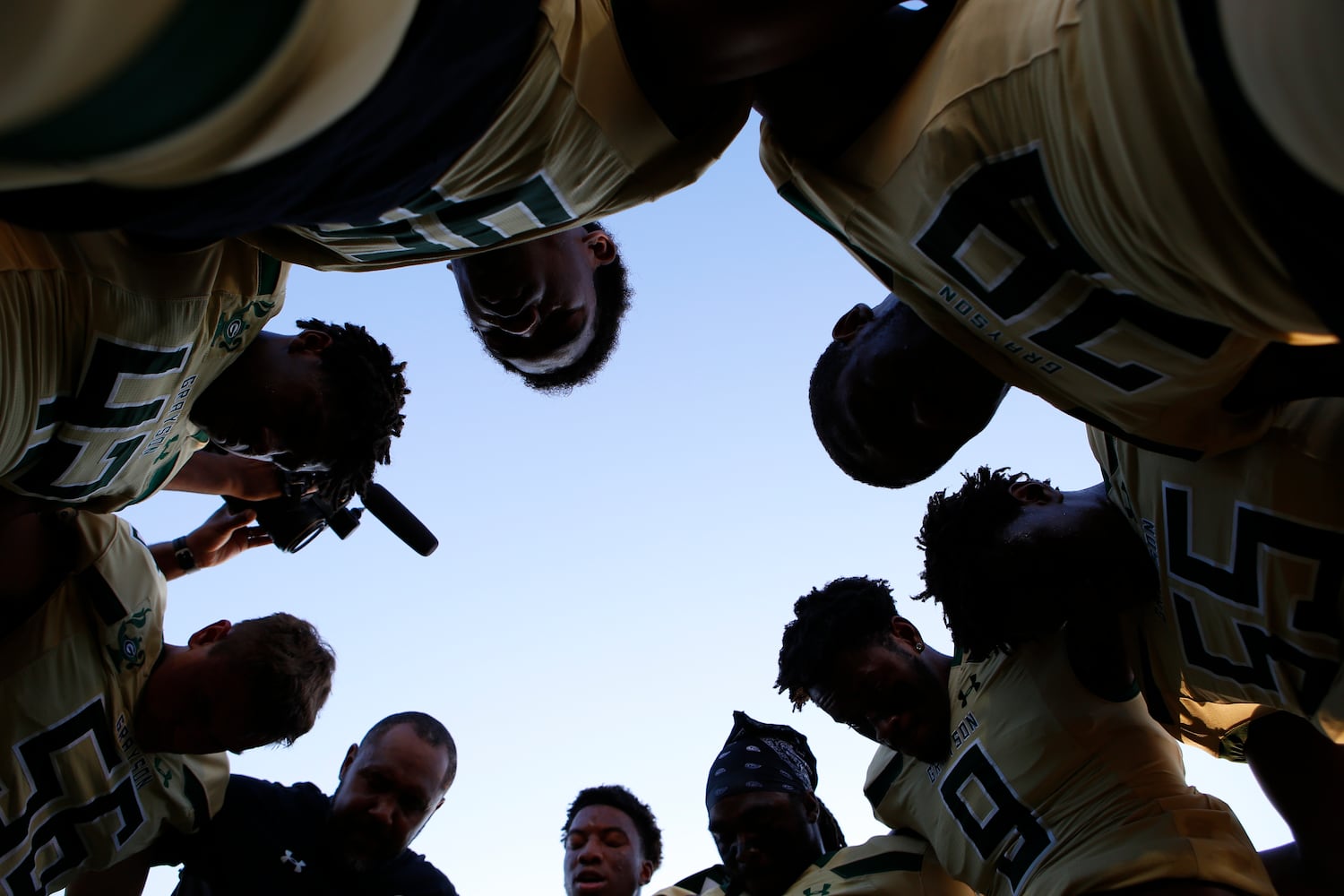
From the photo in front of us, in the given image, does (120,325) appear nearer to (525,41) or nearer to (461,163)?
(461,163)

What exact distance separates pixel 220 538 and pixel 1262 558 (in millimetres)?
3669

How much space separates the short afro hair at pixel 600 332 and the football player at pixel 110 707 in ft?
4.31

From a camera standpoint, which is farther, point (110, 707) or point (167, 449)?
point (110, 707)

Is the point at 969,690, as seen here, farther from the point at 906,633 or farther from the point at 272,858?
the point at 272,858

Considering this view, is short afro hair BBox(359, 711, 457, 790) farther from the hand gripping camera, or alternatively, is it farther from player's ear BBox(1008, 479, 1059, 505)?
player's ear BBox(1008, 479, 1059, 505)

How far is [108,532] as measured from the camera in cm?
298

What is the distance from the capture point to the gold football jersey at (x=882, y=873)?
3238 millimetres

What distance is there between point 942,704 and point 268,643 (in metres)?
2.28

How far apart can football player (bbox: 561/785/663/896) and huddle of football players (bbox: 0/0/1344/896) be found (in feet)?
2.17


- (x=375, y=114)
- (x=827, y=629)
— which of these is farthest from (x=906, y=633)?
(x=375, y=114)

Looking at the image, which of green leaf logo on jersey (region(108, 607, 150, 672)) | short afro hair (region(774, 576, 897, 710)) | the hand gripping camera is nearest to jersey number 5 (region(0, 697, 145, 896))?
green leaf logo on jersey (region(108, 607, 150, 672))

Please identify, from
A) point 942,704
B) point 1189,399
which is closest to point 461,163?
point 1189,399

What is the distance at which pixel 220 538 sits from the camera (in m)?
4.06

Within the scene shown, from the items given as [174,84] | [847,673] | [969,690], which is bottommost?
[969,690]
